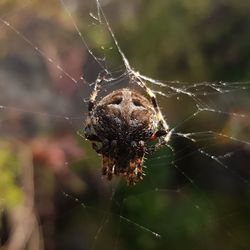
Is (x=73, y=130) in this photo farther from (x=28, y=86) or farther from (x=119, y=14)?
(x=119, y=14)

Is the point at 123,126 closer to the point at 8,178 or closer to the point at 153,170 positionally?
the point at 8,178

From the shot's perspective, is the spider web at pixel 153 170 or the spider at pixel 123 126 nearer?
the spider at pixel 123 126

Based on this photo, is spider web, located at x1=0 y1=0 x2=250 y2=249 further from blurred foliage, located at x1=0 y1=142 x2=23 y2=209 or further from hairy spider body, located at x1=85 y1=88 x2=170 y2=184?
hairy spider body, located at x1=85 y1=88 x2=170 y2=184

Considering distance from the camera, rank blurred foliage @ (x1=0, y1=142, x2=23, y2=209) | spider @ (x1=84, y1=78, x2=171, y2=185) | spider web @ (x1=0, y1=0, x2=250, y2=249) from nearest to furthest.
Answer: spider @ (x1=84, y1=78, x2=171, y2=185), blurred foliage @ (x1=0, y1=142, x2=23, y2=209), spider web @ (x1=0, y1=0, x2=250, y2=249)

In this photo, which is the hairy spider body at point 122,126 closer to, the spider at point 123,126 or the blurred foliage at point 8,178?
the spider at point 123,126

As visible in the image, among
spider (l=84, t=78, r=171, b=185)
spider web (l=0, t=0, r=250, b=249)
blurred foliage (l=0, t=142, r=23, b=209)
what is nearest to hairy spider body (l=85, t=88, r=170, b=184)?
spider (l=84, t=78, r=171, b=185)

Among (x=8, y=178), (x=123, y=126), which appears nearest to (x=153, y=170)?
(x=8, y=178)

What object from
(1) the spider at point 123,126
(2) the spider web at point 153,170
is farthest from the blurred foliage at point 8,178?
(1) the spider at point 123,126

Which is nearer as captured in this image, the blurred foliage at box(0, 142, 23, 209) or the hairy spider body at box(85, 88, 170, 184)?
the hairy spider body at box(85, 88, 170, 184)
